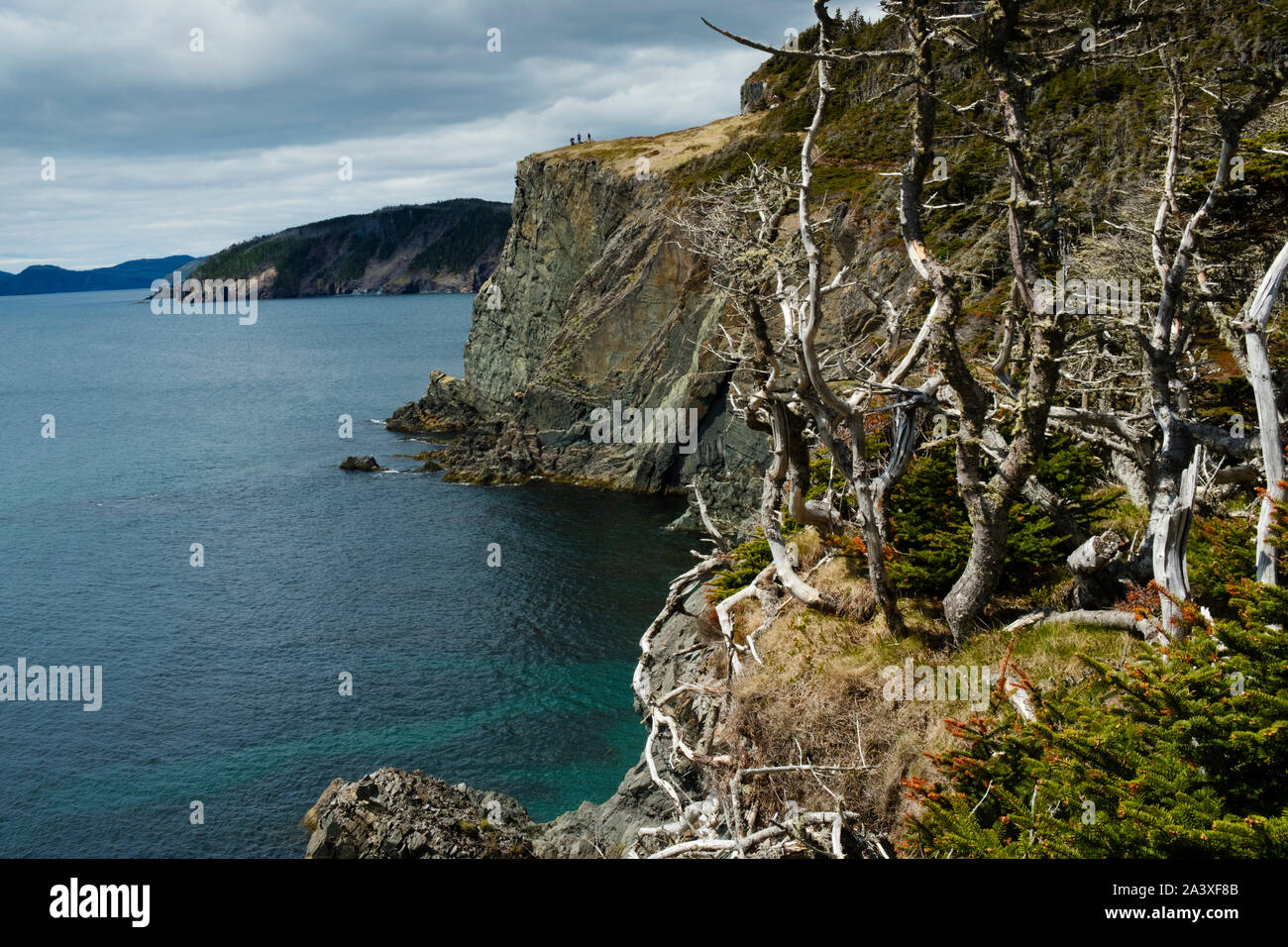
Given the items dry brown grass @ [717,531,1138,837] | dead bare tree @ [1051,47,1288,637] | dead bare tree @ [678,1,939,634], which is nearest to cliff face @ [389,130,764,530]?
dead bare tree @ [678,1,939,634]

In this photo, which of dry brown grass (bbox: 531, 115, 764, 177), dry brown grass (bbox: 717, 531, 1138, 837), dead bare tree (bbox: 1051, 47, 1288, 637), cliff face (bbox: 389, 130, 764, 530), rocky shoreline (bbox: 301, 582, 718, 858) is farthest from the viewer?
dry brown grass (bbox: 531, 115, 764, 177)

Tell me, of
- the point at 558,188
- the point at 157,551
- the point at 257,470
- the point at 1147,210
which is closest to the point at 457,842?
the point at 1147,210

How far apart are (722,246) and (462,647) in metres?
28.0

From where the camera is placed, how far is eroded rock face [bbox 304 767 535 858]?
20.0 m

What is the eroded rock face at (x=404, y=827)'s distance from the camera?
20.0 meters

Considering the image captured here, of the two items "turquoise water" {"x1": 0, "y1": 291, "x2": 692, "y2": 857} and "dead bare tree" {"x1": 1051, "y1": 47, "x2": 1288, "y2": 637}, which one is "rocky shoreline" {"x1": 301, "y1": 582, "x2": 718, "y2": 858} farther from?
"dead bare tree" {"x1": 1051, "y1": 47, "x2": 1288, "y2": 637}

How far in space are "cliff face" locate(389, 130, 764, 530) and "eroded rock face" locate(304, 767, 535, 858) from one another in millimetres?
34571

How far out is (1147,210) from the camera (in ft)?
98.2

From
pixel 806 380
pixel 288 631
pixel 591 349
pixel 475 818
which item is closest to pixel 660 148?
pixel 591 349

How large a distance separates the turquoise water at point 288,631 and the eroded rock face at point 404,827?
652 centimetres

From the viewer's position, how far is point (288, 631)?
136 ft

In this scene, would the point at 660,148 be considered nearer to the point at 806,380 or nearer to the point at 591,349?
the point at 591,349

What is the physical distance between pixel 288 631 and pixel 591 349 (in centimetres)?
3798
